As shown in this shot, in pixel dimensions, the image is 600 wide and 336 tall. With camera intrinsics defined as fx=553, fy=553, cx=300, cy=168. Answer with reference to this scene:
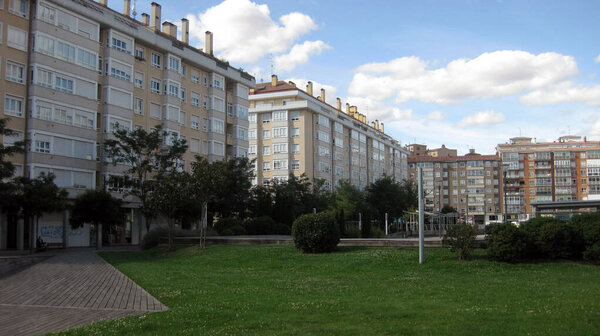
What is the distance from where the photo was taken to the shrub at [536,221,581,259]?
66.8 ft

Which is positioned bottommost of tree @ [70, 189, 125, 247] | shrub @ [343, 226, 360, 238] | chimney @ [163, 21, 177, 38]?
shrub @ [343, 226, 360, 238]

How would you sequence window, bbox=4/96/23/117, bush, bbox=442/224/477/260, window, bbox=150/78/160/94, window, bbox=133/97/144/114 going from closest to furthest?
bush, bbox=442/224/477/260 < window, bbox=4/96/23/117 < window, bbox=133/97/144/114 < window, bbox=150/78/160/94

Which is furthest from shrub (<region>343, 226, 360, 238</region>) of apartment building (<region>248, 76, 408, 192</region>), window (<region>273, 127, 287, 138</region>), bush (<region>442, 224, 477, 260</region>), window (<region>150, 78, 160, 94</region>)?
window (<region>273, 127, 287, 138</region>)

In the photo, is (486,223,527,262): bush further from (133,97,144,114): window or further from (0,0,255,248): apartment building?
(133,97,144,114): window

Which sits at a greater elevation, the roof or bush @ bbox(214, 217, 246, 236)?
the roof

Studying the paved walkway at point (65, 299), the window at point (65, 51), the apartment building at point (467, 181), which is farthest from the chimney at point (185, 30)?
the apartment building at point (467, 181)

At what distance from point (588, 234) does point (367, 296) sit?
1119cm

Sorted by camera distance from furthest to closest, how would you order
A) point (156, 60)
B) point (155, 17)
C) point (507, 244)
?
point (155, 17) < point (156, 60) < point (507, 244)

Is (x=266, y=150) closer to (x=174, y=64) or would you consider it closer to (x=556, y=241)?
(x=174, y=64)

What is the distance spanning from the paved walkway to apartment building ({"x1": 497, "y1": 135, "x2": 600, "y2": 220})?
125m

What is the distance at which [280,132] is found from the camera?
284 feet

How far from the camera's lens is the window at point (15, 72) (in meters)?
42.4

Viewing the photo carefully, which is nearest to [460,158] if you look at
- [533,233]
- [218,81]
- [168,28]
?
[218,81]

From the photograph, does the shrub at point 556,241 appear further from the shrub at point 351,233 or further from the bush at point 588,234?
the shrub at point 351,233
